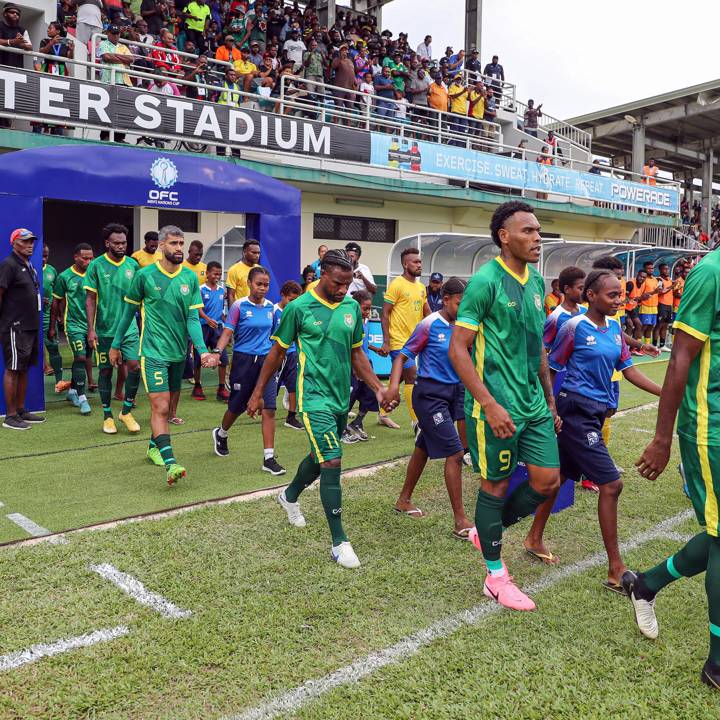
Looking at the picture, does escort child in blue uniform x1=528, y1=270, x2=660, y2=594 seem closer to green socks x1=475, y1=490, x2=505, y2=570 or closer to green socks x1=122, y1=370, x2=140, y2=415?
green socks x1=475, y1=490, x2=505, y2=570

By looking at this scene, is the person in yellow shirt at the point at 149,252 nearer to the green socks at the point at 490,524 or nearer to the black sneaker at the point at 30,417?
the black sneaker at the point at 30,417

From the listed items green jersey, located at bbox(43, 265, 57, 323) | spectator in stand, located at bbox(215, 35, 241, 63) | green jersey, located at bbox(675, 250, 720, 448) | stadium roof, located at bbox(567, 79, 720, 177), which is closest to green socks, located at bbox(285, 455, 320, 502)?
green jersey, located at bbox(675, 250, 720, 448)

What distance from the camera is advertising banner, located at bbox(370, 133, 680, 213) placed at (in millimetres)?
15562

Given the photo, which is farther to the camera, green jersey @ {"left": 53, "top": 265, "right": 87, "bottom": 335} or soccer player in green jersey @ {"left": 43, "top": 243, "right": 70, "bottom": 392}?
soccer player in green jersey @ {"left": 43, "top": 243, "right": 70, "bottom": 392}

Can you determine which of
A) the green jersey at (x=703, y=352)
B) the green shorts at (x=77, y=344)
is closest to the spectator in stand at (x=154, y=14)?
the green shorts at (x=77, y=344)

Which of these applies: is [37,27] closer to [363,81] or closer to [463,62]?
[363,81]

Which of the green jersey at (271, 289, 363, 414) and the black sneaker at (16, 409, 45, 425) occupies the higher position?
the green jersey at (271, 289, 363, 414)

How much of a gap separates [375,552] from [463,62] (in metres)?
21.8

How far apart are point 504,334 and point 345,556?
5.52ft

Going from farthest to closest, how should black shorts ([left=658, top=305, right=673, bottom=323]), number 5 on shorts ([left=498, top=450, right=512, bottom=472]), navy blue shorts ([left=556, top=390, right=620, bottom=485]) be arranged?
1. black shorts ([left=658, top=305, right=673, bottom=323])
2. navy blue shorts ([left=556, top=390, right=620, bottom=485])
3. number 5 on shorts ([left=498, top=450, right=512, bottom=472])

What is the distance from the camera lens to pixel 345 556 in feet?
14.5

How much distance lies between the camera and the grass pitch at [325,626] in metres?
3.01

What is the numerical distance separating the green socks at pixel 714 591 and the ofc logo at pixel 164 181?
Result: 27.1ft

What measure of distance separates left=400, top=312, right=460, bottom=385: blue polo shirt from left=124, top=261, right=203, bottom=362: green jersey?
2209mm
